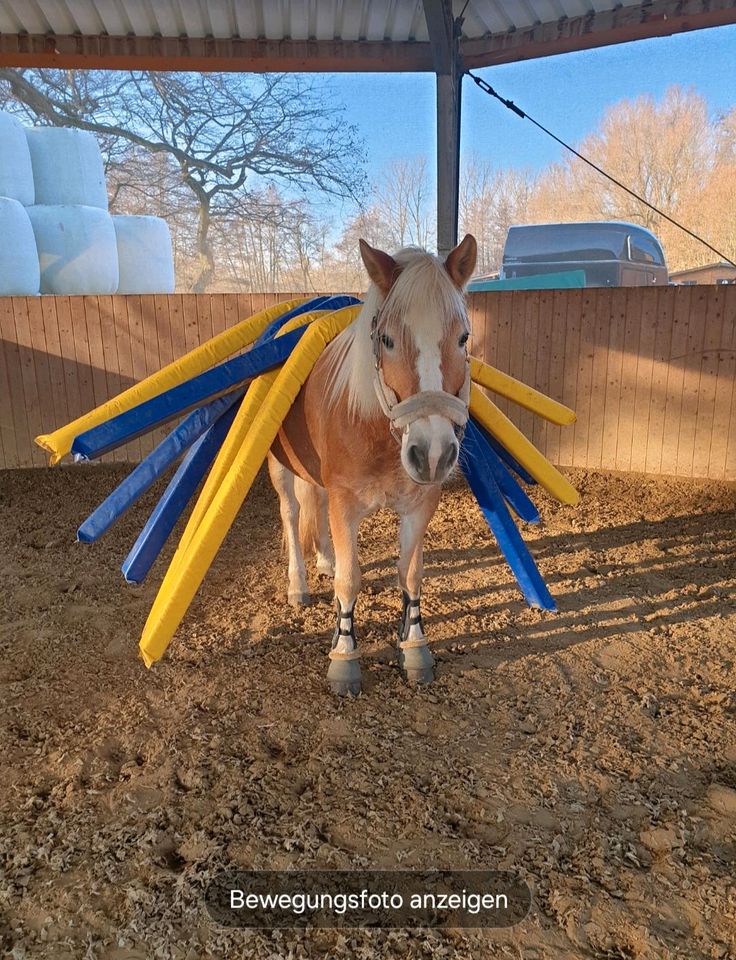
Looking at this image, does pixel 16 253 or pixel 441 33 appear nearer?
pixel 441 33

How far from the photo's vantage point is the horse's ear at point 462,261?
207cm

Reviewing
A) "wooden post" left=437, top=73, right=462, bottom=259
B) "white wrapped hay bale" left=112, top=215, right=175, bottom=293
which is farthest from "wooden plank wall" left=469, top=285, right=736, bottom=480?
"white wrapped hay bale" left=112, top=215, right=175, bottom=293

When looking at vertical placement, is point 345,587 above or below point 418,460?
below

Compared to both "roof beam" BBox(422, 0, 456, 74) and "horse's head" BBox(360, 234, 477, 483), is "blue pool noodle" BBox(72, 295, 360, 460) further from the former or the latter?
"roof beam" BBox(422, 0, 456, 74)

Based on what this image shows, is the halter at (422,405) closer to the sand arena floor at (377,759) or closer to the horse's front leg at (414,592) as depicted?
the horse's front leg at (414,592)

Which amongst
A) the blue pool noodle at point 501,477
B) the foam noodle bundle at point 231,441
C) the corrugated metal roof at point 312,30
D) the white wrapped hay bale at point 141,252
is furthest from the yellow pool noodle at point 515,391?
the white wrapped hay bale at point 141,252

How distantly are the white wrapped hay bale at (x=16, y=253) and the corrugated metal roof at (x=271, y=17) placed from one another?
4.10 metres

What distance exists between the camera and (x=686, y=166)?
51.3ft

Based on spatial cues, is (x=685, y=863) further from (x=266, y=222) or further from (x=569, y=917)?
(x=266, y=222)

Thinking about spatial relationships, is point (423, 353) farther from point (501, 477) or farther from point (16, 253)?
point (16, 253)

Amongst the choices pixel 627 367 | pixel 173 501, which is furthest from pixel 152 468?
pixel 627 367

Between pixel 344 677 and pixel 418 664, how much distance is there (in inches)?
13.9

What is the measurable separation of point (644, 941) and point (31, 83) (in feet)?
67.4

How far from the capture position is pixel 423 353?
1.94m
